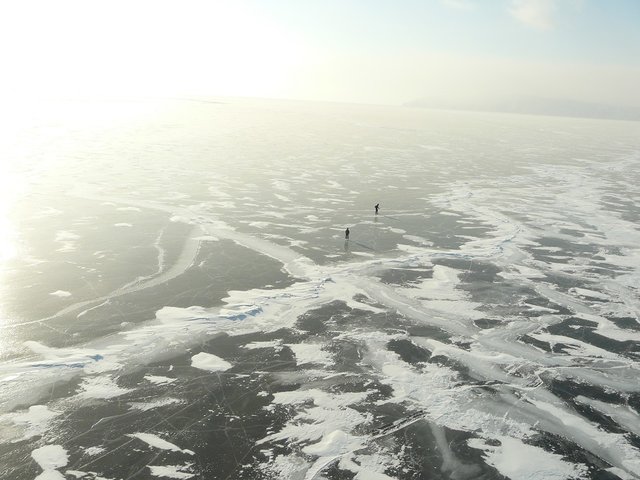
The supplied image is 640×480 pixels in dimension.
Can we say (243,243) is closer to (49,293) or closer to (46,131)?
(49,293)

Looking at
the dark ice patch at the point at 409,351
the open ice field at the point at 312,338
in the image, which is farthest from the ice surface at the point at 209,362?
the dark ice patch at the point at 409,351

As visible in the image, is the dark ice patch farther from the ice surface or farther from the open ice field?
the ice surface

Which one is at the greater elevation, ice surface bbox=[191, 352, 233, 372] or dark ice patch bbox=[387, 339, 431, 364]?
dark ice patch bbox=[387, 339, 431, 364]

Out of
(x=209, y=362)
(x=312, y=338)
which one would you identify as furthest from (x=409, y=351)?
(x=209, y=362)

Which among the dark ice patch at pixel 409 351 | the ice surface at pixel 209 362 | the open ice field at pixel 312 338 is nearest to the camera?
the open ice field at pixel 312 338

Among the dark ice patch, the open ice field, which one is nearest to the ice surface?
the open ice field

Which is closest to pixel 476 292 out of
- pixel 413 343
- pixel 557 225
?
pixel 413 343

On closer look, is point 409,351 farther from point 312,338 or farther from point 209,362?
point 209,362

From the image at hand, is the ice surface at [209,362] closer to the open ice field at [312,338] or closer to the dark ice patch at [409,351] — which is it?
the open ice field at [312,338]
